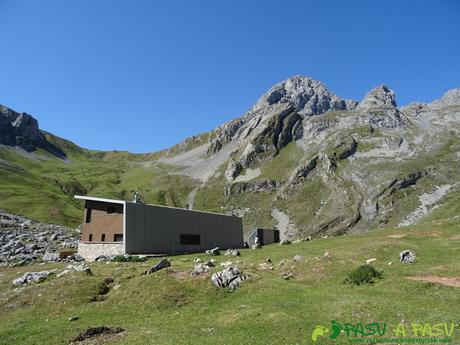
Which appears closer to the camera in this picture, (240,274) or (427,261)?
(240,274)

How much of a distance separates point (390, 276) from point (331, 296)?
26.5ft

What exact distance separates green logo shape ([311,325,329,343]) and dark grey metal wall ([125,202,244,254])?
41.2 metres

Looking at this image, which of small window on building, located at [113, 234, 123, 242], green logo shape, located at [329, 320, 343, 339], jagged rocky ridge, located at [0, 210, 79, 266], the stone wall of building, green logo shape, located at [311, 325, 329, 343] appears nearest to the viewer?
green logo shape, located at [311, 325, 329, 343]

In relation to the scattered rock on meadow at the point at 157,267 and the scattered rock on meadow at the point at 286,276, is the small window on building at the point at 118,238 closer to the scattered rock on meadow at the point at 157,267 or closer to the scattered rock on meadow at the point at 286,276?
the scattered rock on meadow at the point at 157,267

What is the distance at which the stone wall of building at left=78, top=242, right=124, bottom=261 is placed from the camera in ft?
187

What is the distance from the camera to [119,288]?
29.7m

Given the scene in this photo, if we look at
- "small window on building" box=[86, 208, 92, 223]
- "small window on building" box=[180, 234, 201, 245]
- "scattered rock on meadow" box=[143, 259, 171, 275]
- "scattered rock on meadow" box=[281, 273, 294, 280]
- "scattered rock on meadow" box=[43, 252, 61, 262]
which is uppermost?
"small window on building" box=[86, 208, 92, 223]

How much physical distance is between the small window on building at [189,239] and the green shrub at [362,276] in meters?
40.5

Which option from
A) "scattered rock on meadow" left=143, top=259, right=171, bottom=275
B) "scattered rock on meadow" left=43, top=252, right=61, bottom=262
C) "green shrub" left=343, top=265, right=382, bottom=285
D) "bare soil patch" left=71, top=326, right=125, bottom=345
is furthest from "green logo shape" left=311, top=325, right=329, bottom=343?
"scattered rock on meadow" left=43, top=252, right=61, bottom=262

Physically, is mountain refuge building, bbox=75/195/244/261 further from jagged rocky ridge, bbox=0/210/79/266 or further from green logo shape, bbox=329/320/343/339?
green logo shape, bbox=329/320/343/339

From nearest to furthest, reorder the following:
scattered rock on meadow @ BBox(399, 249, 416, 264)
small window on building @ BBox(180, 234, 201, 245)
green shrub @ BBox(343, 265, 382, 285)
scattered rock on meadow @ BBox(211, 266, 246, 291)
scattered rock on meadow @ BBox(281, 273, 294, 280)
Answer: scattered rock on meadow @ BBox(211, 266, 246, 291) < green shrub @ BBox(343, 265, 382, 285) < scattered rock on meadow @ BBox(281, 273, 294, 280) < scattered rock on meadow @ BBox(399, 249, 416, 264) < small window on building @ BBox(180, 234, 201, 245)

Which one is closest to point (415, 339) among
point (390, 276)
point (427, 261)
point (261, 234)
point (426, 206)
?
point (390, 276)

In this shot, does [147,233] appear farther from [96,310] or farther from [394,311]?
[394,311]

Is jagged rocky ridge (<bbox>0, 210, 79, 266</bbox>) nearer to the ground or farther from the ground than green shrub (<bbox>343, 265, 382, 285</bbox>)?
farther from the ground
